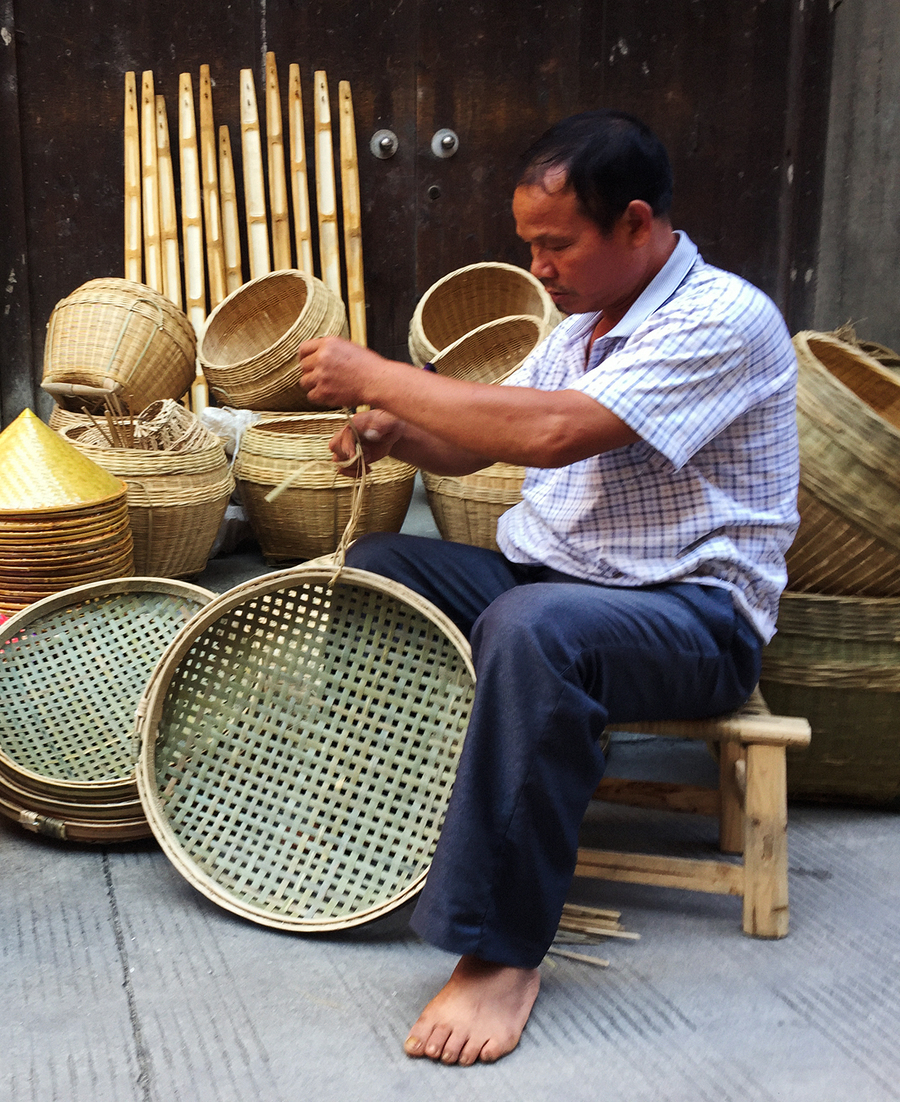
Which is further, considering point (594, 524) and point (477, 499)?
point (477, 499)

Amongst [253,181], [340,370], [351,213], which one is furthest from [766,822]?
[253,181]

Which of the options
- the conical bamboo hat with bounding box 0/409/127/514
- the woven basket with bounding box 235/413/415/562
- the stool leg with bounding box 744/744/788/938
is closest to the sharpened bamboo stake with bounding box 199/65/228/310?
the woven basket with bounding box 235/413/415/562

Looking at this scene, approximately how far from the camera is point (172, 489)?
318 centimetres

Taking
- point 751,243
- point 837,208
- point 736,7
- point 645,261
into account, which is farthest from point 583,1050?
point 736,7

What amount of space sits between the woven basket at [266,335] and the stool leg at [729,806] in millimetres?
2460

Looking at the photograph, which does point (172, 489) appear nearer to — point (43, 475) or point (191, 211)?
point (43, 475)

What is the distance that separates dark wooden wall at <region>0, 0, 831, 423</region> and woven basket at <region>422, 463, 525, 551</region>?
2.32 m

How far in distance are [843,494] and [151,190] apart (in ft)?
12.8

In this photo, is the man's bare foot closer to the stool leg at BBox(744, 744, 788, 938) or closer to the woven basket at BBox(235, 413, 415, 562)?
the stool leg at BBox(744, 744, 788, 938)

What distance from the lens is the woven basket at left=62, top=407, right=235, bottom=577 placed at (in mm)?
3127

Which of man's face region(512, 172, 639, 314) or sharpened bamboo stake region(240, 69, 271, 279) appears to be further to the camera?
sharpened bamboo stake region(240, 69, 271, 279)

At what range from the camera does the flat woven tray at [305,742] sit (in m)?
1.75

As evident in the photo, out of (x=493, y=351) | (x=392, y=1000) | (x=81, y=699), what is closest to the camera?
(x=392, y=1000)

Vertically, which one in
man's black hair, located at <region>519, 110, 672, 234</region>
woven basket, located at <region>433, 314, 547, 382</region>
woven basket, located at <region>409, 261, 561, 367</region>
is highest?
man's black hair, located at <region>519, 110, 672, 234</region>
